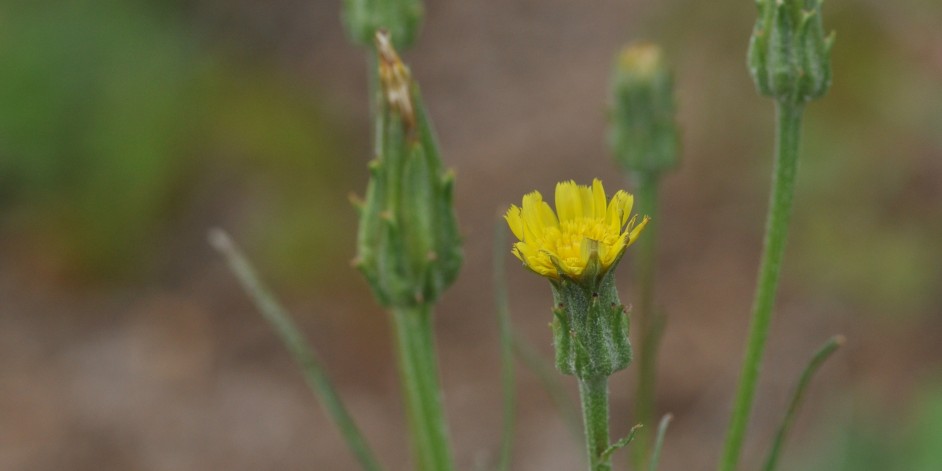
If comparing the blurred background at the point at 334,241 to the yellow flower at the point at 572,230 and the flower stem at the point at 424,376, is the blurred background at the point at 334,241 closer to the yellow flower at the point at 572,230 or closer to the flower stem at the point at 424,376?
the flower stem at the point at 424,376

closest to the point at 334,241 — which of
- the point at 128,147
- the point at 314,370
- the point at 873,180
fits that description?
the point at 128,147

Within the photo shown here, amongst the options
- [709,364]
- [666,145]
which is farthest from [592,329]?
[709,364]

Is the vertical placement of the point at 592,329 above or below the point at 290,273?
below

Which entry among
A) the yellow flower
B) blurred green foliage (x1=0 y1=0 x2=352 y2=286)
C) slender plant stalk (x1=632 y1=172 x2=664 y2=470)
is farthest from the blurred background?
the yellow flower

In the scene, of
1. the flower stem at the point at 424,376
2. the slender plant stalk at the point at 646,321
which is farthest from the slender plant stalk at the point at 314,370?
the slender plant stalk at the point at 646,321

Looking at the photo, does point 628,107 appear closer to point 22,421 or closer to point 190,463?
point 190,463

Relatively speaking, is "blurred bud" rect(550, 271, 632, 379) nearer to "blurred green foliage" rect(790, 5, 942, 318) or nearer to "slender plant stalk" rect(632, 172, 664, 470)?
"slender plant stalk" rect(632, 172, 664, 470)

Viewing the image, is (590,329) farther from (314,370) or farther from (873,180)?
(873,180)
